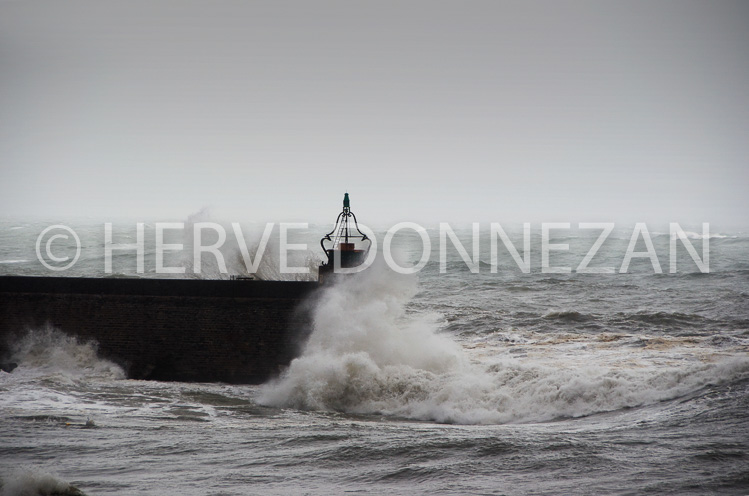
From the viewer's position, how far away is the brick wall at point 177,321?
43.3 ft

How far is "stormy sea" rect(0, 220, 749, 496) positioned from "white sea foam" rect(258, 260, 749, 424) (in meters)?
0.03

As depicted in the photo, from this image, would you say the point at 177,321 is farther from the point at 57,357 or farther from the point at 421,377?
the point at 421,377

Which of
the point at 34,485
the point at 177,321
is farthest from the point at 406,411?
the point at 34,485

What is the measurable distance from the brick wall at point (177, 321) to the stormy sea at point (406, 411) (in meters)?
0.36

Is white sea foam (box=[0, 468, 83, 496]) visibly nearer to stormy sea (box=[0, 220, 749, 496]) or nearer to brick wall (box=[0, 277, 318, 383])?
stormy sea (box=[0, 220, 749, 496])

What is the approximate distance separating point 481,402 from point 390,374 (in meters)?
1.75

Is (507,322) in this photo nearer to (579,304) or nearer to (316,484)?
(579,304)

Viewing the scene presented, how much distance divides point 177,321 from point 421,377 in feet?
16.3

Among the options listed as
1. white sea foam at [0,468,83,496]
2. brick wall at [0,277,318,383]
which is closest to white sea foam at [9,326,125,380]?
brick wall at [0,277,318,383]

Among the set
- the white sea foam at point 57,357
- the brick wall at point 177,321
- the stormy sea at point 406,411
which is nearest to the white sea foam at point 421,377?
the stormy sea at point 406,411

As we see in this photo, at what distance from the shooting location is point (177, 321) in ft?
44.1

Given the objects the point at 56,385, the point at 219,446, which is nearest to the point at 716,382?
the point at 219,446

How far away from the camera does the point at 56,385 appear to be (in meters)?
11.9

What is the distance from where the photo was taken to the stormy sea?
289 inches
